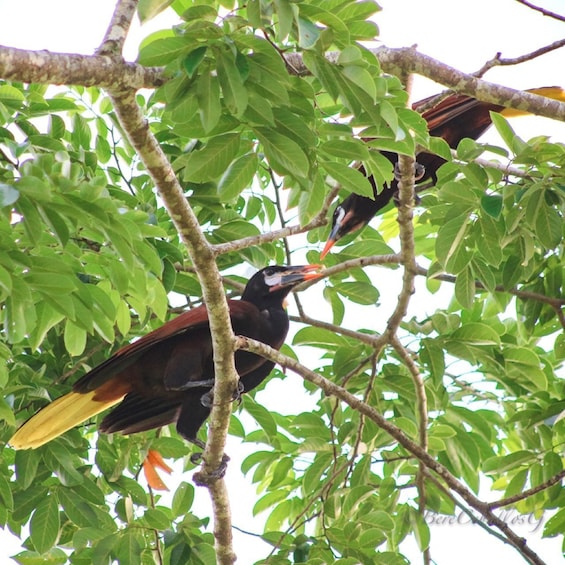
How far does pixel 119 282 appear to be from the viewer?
2.68 meters

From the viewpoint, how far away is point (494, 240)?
10.6ft

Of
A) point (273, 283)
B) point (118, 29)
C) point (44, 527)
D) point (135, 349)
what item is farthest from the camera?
point (273, 283)

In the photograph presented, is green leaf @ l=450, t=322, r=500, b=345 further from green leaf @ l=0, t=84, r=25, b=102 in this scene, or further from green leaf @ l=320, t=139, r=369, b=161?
green leaf @ l=0, t=84, r=25, b=102

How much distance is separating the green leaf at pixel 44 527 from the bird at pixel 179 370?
0.36 m

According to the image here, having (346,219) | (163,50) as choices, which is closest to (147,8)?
(163,50)

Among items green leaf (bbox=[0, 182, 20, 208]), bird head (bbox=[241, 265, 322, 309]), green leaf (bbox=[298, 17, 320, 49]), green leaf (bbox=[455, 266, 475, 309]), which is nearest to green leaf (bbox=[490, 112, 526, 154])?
green leaf (bbox=[455, 266, 475, 309])

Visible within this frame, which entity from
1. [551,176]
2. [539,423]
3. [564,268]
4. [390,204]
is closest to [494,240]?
[551,176]

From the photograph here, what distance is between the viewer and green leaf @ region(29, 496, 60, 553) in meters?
3.46

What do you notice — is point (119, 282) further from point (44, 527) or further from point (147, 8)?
point (44, 527)

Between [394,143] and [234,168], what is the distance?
0.56 metres

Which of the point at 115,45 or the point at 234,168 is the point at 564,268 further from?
the point at 115,45

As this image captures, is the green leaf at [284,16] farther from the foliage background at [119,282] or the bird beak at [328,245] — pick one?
the bird beak at [328,245]

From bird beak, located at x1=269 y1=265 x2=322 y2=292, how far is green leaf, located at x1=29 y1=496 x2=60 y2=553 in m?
1.41

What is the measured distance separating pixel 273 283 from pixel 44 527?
1497 millimetres
